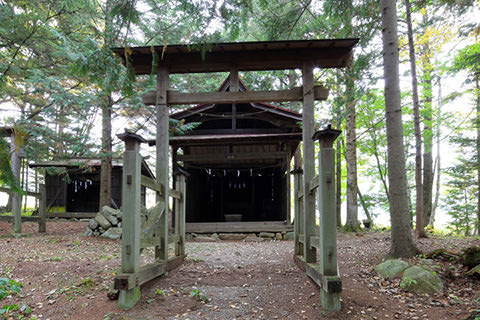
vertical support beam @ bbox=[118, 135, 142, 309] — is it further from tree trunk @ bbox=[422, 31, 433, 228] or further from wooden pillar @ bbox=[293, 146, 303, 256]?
tree trunk @ bbox=[422, 31, 433, 228]

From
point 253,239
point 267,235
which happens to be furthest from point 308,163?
point 267,235

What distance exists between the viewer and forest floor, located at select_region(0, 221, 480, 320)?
3770mm

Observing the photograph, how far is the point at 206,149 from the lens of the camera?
45.3ft

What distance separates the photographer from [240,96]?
5832 mm

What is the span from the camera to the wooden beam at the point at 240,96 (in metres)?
5.83

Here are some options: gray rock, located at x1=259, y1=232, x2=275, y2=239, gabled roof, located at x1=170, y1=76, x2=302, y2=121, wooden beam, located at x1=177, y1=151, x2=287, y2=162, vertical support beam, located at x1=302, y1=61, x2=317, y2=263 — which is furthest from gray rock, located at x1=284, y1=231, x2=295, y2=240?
vertical support beam, located at x1=302, y1=61, x2=317, y2=263

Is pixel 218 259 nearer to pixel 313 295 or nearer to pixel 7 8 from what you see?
pixel 313 295

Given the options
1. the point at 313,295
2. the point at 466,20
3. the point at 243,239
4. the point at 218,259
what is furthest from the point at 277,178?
the point at 313,295

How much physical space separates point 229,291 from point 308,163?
8.28ft

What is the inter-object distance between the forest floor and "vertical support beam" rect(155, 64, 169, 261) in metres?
0.56

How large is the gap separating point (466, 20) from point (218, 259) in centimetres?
814

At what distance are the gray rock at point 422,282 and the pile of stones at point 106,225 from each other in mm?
7844

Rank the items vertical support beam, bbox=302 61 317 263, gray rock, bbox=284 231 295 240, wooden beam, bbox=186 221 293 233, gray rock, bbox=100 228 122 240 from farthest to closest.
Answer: wooden beam, bbox=186 221 293 233 < gray rock, bbox=284 231 295 240 < gray rock, bbox=100 228 122 240 < vertical support beam, bbox=302 61 317 263

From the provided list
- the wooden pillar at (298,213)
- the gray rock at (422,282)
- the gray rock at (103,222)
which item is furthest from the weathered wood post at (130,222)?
the gray rock at (103,222)
